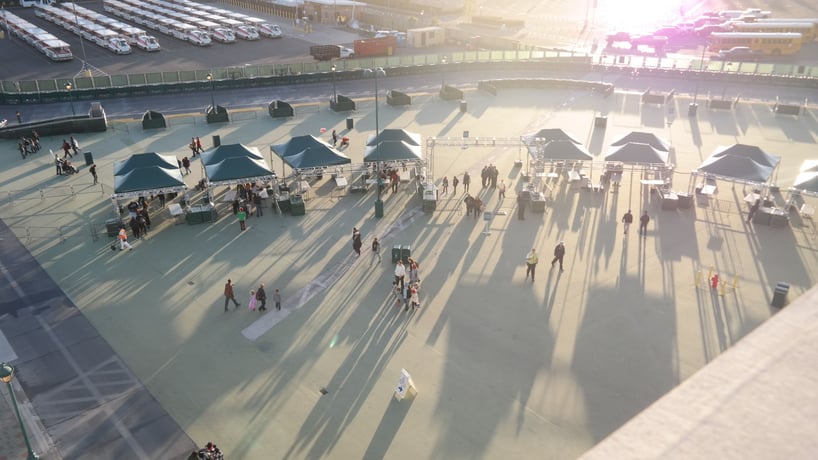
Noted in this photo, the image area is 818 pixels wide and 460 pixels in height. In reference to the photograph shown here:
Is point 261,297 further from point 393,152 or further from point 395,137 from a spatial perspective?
point 395,137

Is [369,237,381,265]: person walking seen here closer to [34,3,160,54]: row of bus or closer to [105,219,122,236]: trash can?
[105,219,122,236]: trash can

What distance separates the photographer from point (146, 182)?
2666 cm

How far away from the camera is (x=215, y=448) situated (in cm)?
1448

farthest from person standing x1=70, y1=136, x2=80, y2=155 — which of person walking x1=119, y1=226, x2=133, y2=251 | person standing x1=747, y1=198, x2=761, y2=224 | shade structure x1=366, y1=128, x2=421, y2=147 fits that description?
person standing x1=747, y1=198, x2=761, y2=224

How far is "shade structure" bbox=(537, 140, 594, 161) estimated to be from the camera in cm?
2941

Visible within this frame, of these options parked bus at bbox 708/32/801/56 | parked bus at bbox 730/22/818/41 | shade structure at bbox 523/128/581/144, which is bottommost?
shade structure at bbox 523/128/581/144

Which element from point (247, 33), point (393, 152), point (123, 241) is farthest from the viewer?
point (247, 33)

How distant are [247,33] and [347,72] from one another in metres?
26.5

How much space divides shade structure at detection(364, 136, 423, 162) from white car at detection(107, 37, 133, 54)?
46686mm

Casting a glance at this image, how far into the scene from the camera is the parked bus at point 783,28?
65.1 meters

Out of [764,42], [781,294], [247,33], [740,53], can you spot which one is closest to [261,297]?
[781,294]

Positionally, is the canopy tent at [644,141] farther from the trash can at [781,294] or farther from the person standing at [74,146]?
the person standing at [74,146]

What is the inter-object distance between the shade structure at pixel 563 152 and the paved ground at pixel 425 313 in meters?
2.00

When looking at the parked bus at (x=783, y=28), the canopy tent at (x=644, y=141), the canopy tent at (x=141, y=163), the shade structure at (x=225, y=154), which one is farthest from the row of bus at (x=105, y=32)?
the parked bus at (x=783, y=28)
